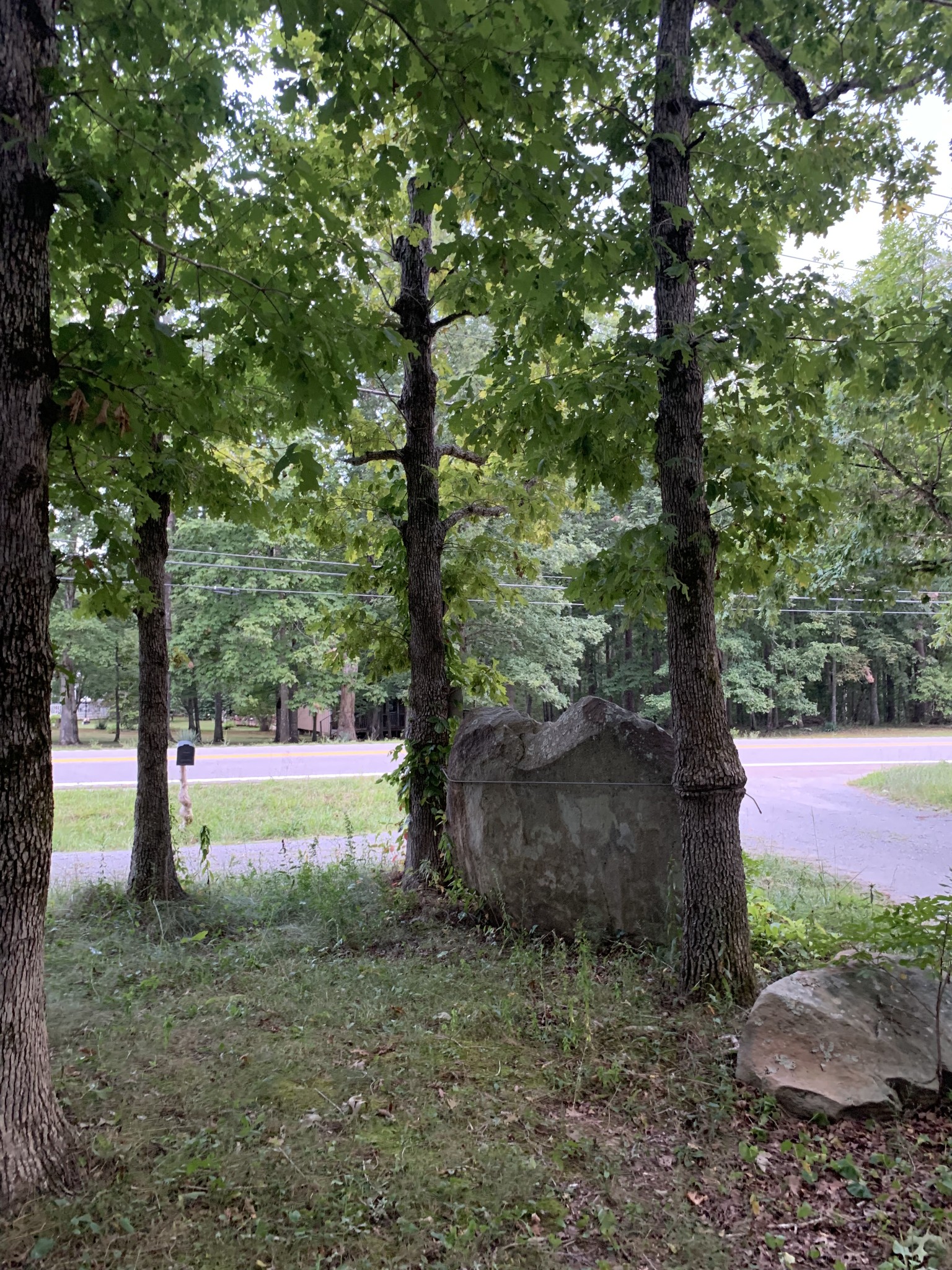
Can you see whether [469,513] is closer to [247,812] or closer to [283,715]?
[247,812]

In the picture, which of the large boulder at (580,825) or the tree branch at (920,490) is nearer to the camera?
the large boulder at (580,825)

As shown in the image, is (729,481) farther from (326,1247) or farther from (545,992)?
(326,1247)

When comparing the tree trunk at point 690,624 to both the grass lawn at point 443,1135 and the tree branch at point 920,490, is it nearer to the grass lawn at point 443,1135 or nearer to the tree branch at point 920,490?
the grass lawn at point 443,1135

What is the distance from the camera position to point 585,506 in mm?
8422

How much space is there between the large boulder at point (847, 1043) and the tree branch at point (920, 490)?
520 centimetres

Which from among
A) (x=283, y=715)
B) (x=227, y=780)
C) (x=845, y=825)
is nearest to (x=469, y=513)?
(x=845, y=825)

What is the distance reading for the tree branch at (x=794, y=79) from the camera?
15.0 feet

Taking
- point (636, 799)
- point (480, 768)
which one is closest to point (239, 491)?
point (480, 768)


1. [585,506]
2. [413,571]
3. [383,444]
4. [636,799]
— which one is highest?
[383,444]

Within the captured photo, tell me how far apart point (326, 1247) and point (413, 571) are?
5663mm

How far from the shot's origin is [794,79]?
4.64 metres

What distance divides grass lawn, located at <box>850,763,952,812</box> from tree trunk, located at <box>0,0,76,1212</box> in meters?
15.0

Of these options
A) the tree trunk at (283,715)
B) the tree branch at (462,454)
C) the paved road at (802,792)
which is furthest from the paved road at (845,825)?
Answer: the tree trunk at (283,715)

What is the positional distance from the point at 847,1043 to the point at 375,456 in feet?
19.8
